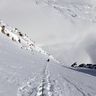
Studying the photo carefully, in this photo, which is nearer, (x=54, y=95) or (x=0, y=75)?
(x=54, y=95)

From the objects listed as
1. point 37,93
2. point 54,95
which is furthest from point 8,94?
point 54,95

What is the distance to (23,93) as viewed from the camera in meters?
15.4

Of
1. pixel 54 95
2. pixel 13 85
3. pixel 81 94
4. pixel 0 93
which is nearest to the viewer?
pixel 0 93

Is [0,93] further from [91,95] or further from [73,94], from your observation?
[91,95]

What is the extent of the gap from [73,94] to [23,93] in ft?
13.6

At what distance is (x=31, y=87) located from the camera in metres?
17.5

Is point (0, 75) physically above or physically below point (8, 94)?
above

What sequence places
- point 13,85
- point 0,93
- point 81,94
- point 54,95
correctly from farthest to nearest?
point 81,94 → point 13,85 → point 54,95 → point 0,93

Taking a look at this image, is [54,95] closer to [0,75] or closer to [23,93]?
[23,93]

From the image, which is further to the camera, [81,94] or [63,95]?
[81,94]

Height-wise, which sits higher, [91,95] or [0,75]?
[0,75]

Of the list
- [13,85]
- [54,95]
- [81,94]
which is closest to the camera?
[54,95]

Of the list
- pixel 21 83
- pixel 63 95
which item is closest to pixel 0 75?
pixel 21 83

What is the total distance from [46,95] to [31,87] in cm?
226
